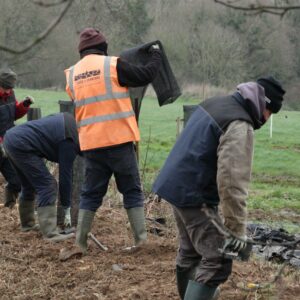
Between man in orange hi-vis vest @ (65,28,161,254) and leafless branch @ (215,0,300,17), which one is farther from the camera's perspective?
man in orange hi-vis vest @ (65,28,161,254)

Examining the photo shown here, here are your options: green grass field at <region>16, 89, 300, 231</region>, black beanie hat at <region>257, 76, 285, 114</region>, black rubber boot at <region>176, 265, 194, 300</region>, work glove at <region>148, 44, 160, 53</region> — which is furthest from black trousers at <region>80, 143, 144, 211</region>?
green grass field at <region>16, 89, 300, 231</region>

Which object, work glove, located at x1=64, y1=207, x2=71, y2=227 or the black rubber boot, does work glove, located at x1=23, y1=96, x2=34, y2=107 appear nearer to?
work glove, located at x1=64, y1=207, x2=71, y2=227

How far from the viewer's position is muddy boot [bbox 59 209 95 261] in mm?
6289

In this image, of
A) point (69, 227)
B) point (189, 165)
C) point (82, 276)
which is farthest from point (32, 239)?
point (189, 165)

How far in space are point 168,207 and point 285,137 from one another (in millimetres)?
17935

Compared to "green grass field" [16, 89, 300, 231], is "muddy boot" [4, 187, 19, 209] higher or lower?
higher

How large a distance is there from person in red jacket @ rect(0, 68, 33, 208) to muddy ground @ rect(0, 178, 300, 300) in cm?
167

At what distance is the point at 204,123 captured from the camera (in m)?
4.50

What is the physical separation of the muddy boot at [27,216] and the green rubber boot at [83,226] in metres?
1.19

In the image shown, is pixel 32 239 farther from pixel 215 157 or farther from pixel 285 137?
pixel 285 137

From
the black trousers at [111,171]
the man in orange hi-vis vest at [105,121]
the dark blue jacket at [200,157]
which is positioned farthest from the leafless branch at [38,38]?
the black trousers at [111,171]

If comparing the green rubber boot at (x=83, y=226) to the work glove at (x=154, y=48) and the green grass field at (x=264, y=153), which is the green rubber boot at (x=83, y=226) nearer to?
the work glove at (x=154, y=48)

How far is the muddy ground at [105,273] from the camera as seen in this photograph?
5.34 metres

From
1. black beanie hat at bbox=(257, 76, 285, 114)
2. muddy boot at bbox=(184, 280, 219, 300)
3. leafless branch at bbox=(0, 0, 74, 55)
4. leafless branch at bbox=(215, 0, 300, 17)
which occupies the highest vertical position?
leafless branch at bbox=(215, 0, 300, 17)
